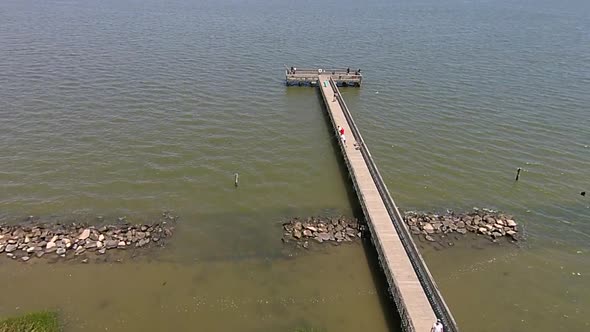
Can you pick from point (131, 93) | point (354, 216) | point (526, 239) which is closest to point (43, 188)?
point (131, 93)

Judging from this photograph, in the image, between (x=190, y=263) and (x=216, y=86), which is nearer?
(x=190, y=263)

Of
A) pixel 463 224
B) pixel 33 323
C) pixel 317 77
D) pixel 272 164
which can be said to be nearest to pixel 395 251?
pixel 463 224

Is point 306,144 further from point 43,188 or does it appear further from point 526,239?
point 43,188

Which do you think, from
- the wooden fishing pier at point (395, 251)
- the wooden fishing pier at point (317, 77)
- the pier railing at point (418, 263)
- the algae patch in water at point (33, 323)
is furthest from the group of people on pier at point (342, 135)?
the algae patch in water at point (33, 323)

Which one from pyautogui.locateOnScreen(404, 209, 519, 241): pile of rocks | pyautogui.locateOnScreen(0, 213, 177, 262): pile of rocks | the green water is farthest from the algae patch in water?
pyautogui.locateOnScreen(404, 209, 519, 241): pile of rocks

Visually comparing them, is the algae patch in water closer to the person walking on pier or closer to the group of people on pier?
the person walking on pier

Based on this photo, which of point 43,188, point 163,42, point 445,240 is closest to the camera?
point 445,240

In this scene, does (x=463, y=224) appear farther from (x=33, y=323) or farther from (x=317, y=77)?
(x=317, y=77)
